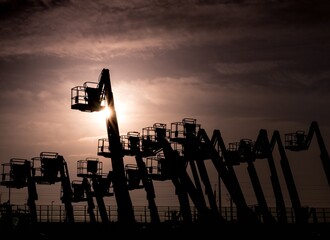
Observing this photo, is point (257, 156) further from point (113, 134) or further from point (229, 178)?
point (113, 134)

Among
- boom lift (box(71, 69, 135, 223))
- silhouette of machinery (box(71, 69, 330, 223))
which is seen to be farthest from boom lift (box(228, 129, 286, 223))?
boom lift (box(71, 69, 135, 223))

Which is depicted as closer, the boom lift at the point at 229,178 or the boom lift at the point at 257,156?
the boom lift at the point at 229,178

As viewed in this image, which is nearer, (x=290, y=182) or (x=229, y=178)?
(x=229, y=178)

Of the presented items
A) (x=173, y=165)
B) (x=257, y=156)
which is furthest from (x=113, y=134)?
(x=257, y=156)

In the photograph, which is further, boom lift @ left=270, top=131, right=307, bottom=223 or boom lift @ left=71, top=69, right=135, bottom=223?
boom lift @ left=270, top=131, right=307, bottom=223

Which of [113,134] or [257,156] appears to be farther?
[257,156]

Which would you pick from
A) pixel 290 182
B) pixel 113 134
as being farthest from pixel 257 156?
pixel 113 134

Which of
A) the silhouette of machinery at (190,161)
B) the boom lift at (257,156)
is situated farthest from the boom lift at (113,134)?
the boom lift at (257,156)

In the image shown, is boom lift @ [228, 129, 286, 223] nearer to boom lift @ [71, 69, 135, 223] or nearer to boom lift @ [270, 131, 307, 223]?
boom lift @ [270, 131, 307, 223]

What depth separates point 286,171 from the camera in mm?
39500

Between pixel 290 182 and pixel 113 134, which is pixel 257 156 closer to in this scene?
pixel 290 182

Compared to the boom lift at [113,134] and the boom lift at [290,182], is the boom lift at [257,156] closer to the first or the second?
the boom lift at [290,182]

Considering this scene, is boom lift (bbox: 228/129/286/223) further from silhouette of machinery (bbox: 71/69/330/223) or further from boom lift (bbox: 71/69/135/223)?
boom lift (bbox: 71/69/135/223)

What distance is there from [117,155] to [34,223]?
15.0m
